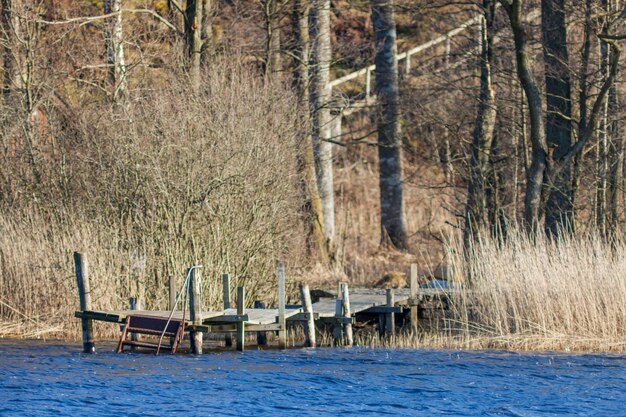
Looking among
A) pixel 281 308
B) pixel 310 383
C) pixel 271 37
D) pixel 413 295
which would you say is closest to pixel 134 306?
pixel 281 308

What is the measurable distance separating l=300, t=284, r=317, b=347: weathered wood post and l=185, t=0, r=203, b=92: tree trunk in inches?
221

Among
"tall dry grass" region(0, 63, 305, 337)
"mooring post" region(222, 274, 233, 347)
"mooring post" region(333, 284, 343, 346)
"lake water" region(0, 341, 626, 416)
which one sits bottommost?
"lake water" region(0, 341, 626, 416)

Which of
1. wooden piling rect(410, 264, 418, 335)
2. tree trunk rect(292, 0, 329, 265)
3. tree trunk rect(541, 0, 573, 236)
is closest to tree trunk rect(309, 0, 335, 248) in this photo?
tree trunk rect(292, 0, 329, 265)

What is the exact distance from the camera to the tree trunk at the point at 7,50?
72.5ft

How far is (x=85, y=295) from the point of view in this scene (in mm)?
17062

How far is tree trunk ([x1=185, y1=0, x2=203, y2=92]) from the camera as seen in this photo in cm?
2192

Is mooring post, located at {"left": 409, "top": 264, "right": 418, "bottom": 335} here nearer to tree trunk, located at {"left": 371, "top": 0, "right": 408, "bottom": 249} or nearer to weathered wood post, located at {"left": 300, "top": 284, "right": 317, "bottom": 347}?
weathered wood post, located at {"left": 300, "top": 284, "right": 317, "bottom": 347}

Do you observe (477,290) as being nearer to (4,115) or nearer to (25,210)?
(25,210)

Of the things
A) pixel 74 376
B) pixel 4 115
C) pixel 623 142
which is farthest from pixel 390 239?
pixel 74 376

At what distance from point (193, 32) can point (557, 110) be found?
21.8 ft

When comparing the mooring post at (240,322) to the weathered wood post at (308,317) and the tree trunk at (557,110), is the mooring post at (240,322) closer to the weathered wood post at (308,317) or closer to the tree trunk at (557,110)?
the weathered wood post at (308,317)

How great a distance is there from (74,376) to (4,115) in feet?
25.2

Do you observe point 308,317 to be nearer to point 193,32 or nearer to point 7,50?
point 193,32

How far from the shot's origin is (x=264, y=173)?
779 inches
